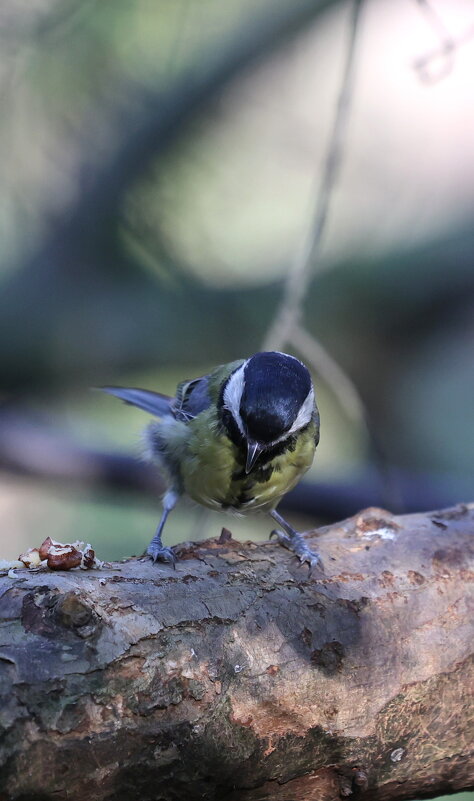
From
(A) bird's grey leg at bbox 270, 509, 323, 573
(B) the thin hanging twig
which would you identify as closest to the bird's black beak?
Result: (A) bird's grey leg at bbox 270, 509, 323, 573

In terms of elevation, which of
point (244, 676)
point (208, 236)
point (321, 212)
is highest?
point (208, 236)

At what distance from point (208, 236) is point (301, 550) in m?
2.80

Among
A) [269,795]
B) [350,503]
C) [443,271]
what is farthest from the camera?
[443,271]

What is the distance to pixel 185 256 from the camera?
13.6 feet

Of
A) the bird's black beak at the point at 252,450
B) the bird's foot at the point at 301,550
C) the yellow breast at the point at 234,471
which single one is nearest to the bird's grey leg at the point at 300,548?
the bird's foot at the point at 301,550

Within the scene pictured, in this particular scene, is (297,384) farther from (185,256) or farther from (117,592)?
(185,256)

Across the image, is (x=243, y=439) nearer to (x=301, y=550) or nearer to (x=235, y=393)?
(x=235, y=393)

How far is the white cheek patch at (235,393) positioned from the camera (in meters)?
2.12

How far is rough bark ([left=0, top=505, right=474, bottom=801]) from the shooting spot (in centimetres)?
116

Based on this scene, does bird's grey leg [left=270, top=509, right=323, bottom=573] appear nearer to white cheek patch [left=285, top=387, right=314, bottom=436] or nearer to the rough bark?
the rough bark

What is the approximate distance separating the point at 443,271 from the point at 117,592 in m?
4.16

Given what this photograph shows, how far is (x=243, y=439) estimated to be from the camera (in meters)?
2.16

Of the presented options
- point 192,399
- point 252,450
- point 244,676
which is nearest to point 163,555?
point 244,676

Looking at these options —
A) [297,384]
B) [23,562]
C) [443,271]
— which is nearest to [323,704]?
[23,562]
